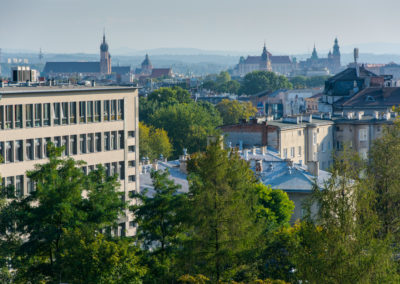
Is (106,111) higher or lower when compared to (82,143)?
higher

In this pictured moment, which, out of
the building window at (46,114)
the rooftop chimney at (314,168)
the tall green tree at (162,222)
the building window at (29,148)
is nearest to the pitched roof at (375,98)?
the rooftop chimney at (314,168)

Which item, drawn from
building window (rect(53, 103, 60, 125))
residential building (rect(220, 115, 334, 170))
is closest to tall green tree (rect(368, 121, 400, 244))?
building window (rect(53, 103, 60, 125))

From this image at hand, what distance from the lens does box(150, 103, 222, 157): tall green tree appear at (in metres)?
112

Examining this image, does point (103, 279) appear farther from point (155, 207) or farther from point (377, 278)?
point (377, 278)

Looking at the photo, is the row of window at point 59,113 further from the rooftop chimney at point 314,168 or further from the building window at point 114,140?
the rooftop chimney at point 314,168

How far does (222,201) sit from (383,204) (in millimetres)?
12239

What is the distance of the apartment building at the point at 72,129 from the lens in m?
51.3

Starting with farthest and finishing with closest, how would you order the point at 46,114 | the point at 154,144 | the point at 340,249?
1. the point at 154,144
2. the point at 46,114
3. the point at 340,249

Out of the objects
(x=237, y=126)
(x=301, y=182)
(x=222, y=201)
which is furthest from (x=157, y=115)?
(x=222, y=201)

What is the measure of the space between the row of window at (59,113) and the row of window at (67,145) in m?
0.86

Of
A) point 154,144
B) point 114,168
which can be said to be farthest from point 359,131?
point 114,168

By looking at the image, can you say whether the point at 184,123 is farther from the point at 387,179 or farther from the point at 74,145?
the point at 387,179

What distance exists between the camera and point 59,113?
54.5 meters

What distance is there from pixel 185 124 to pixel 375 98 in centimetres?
2330
